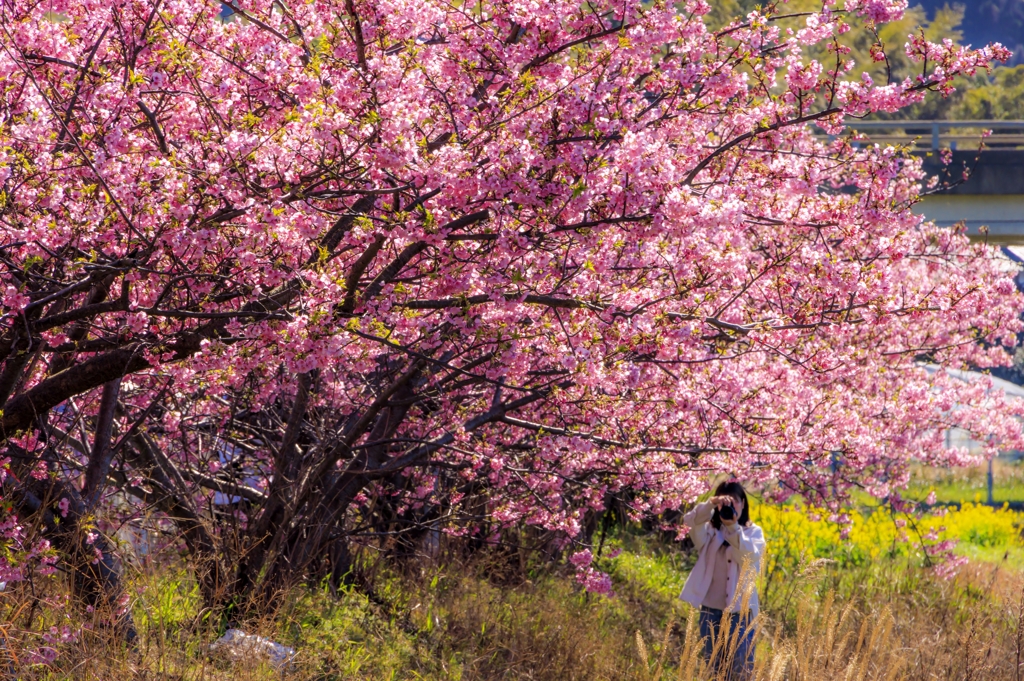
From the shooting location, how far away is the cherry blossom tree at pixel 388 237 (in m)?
4.78

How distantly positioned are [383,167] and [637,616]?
6.02 metres

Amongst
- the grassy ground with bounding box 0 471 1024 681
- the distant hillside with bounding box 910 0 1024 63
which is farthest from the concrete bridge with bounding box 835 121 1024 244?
the distant hillside with bounding box 910 0 1024 63

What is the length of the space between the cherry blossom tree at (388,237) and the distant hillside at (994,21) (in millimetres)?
166500

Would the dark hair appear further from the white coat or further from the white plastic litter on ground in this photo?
the white plastic litter on ground

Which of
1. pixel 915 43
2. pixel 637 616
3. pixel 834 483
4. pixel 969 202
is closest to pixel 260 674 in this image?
pixel 915 43

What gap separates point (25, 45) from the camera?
532 centimetres

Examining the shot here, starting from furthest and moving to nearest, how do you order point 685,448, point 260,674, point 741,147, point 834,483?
1. point 834,483
2. point 685,448
3. point 741,147
4. point 260,674

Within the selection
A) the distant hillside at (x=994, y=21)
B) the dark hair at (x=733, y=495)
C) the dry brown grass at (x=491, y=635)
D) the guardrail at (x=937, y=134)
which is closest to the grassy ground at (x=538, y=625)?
the dry brown grass at (x=491, y=635)

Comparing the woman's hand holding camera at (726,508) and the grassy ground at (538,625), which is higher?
the woman's hand holding camera at (726,508)

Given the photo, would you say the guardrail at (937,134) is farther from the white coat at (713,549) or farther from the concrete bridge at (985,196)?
the white coat at (713,549)

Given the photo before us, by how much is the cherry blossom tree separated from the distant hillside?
166 metres

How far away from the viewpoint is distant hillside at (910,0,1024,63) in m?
162

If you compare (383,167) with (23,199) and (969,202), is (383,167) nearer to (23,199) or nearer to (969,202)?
(23,199)

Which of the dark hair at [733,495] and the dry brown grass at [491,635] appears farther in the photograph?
the dark hair at [733,495]
